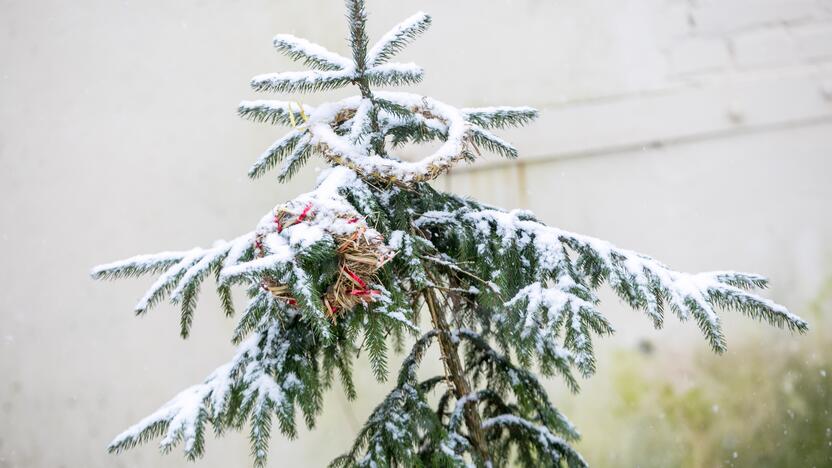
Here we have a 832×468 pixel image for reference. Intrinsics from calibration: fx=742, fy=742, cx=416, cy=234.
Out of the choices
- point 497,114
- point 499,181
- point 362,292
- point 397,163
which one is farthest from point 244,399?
point 499,181

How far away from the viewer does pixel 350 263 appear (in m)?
1.38

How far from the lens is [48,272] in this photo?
4004 millimetres

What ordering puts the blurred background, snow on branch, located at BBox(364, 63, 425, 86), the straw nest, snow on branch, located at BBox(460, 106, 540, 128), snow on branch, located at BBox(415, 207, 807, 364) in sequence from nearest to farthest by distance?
the straw nest
snow on branch, located at BBox(415, 207, 807, 364)
snow on branch, located at BBox(364, 63, 425, 86)
snow on branch, located at BBox(460, 106, 540, 128)
the blurred background

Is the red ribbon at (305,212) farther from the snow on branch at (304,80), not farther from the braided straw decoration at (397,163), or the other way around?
the snow on branch at (304,80)

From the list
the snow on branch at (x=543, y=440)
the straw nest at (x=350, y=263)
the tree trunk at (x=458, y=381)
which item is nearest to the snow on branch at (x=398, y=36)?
the straw nest at (x=350, y=263)

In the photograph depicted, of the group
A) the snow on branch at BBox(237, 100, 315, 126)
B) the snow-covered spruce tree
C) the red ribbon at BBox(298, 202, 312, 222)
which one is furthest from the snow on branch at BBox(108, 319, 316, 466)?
the snow on branch at BBox(237, 100, 315, 126)

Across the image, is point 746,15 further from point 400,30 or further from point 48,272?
point 48,272

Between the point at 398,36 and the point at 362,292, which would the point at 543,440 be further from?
the point at 398,36

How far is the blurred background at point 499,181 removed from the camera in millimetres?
3570

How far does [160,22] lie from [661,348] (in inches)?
120

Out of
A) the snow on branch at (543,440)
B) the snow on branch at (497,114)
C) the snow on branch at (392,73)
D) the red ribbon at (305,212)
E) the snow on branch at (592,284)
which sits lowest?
the snow on branch at (543,440)

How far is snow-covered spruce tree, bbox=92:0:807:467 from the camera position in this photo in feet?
4.59

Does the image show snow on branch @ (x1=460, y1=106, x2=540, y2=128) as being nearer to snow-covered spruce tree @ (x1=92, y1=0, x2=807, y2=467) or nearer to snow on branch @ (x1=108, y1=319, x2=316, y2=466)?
snow-covered spruce tree @ (x1=92, y1=0, x2=807, y2=467)

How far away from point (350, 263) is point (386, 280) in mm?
178
